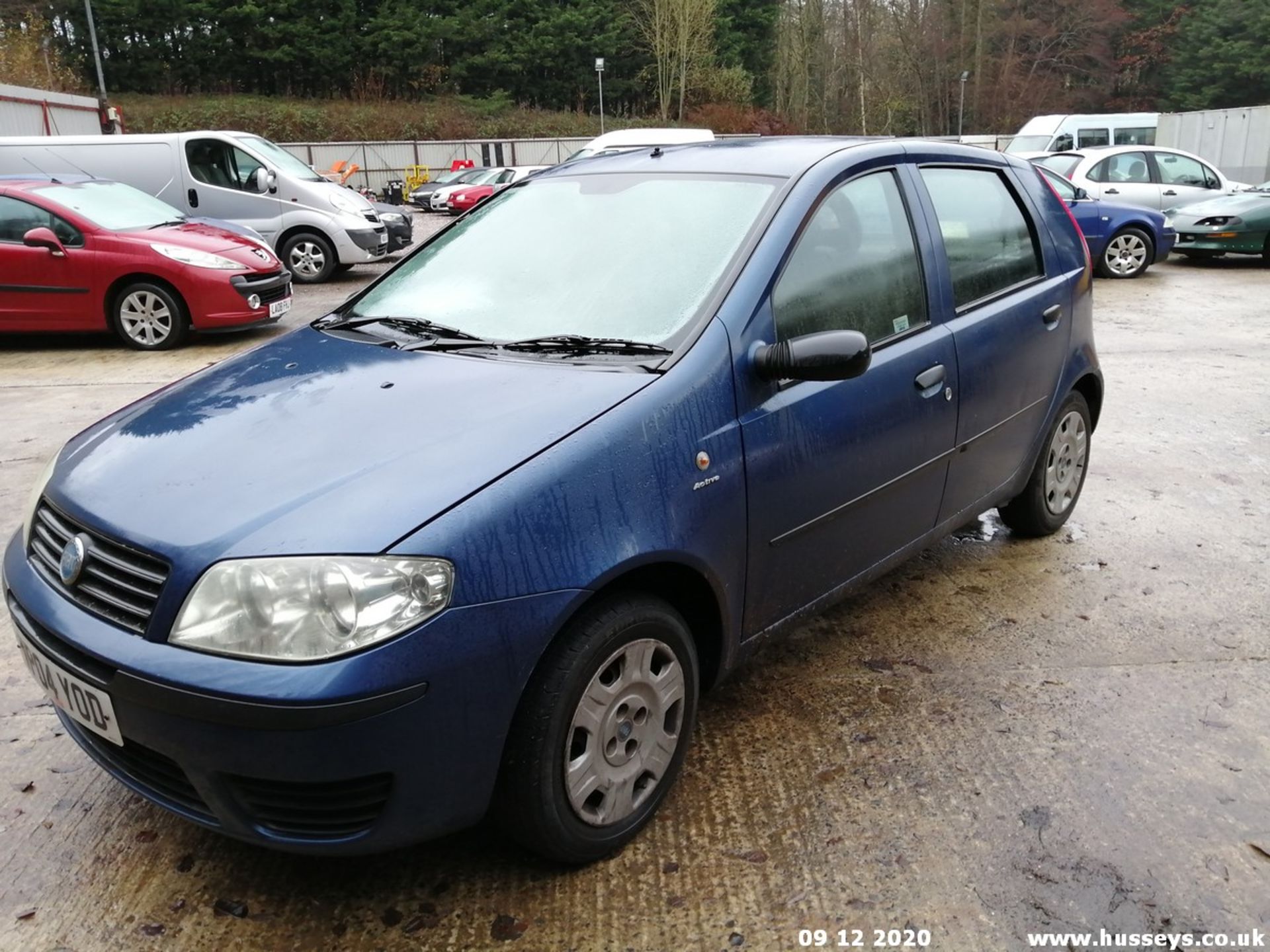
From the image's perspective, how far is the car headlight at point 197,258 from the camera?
898 cm

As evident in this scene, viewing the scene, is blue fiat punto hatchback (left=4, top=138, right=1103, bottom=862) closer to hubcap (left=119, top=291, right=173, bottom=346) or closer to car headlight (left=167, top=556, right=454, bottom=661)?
car headlight (left=167, top=556, right=454, bottom=661)

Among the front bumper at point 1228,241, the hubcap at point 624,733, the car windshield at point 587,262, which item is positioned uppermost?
the car windshield at point 587,262

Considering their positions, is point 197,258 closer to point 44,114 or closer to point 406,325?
point 406,325

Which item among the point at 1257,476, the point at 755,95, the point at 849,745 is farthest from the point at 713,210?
the point at 755,95

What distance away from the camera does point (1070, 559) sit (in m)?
4.30

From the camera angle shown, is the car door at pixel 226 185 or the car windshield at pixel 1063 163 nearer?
the car door at pixel 226 185

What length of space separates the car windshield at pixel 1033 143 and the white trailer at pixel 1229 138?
602cm

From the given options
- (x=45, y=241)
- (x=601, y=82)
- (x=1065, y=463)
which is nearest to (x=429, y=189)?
(x=45, y=241)

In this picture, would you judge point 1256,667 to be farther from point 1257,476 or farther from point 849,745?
point 1257,476

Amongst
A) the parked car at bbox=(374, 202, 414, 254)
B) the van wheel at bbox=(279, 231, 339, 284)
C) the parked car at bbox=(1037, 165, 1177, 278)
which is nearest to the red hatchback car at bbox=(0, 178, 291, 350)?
the van wheel at bbox=(279, 231, 339, 284)

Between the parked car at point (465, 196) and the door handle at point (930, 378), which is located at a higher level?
the door handle at point (930, 378)

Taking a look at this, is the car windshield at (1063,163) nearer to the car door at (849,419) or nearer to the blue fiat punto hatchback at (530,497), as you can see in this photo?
the blue fiat punto hatchback at (530,497)

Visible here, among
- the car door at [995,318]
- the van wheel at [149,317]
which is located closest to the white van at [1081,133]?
the van wheel at [149,317]

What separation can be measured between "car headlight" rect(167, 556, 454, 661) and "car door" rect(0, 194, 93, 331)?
8221 millimetres
